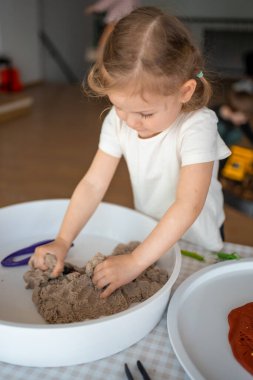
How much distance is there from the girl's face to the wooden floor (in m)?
1.11

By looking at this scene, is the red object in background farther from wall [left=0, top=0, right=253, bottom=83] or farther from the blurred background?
wall [left=0, top=0, right=253, bottom=83]

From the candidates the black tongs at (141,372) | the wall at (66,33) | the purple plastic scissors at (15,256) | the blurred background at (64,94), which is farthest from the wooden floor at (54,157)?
the wall at (66,33)

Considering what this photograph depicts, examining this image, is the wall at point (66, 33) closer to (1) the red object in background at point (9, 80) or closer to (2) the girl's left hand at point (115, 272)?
(1) the red object in background at point (9, 80)

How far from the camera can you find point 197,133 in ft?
1.93

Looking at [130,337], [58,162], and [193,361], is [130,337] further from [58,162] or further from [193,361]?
[58,162]

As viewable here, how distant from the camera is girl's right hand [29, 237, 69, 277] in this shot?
1.80 ft

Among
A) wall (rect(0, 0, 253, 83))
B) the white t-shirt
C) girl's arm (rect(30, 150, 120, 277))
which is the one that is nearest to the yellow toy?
the white t-shirt

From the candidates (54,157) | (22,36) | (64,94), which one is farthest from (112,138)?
(22,36)

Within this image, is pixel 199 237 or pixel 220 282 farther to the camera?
pixel 199 237

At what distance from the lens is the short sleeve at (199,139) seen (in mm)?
567

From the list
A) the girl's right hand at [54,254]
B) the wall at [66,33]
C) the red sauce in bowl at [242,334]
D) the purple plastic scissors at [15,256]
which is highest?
the girl's right hand at [54,254]

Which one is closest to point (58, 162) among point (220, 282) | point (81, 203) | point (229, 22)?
point (81, 203)

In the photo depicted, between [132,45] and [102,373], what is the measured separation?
368 millimetres

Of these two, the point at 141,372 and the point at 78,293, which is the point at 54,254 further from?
the point at 141,372
